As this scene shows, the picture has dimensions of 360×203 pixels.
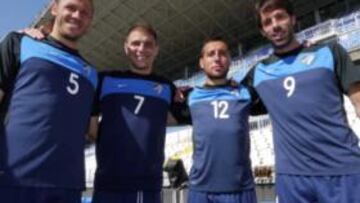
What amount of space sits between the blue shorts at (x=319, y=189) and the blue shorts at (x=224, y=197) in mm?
408

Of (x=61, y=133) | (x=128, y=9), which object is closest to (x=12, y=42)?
(x=61, y=133)

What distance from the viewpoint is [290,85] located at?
3.00 meters

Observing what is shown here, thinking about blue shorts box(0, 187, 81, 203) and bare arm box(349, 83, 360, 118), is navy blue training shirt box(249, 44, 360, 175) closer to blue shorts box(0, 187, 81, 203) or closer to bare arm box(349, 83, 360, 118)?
bare arm box(349, 83, 360, 118)

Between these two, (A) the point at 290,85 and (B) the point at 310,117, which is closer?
(B) the point at 310,117

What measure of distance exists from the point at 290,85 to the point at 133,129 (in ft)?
3.56

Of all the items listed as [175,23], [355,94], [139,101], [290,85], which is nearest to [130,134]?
[139,101]

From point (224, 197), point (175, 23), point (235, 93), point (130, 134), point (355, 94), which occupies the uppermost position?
point (175, 23)

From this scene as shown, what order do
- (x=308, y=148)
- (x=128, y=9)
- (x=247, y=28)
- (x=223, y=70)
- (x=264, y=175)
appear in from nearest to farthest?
(x=308, y=148) → (x=223, y=70) → (x=264, y=175) → (x=128, y=9) → (x=247, y=28)

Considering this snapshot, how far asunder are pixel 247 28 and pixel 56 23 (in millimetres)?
23120

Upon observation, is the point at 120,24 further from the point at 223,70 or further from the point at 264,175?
the point at 223,70

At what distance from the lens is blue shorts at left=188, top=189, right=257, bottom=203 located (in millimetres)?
3270

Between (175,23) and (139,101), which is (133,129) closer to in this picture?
(139,101)

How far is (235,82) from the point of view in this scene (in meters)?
Result: 3.73

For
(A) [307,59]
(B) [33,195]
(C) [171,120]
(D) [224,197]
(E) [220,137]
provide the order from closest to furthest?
(B) [33,195], (A) [307,59], (D) [224,197], (E) [220,137], (C) [171,120]
